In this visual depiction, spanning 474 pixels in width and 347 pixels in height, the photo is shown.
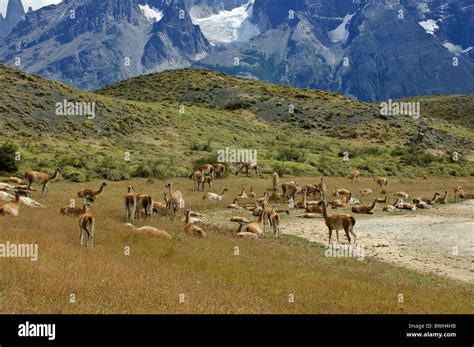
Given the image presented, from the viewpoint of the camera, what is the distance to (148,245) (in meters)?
16.2

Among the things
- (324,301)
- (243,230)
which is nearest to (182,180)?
(243,230)

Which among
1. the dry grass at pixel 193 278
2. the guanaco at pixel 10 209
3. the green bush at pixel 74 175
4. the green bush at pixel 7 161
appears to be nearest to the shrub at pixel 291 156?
the green bush at pixel 74 175

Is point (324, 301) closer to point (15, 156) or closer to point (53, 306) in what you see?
point (53, 306)

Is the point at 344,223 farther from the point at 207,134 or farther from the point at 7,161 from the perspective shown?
the point at 207,134

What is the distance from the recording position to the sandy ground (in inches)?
683

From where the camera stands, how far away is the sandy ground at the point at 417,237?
17.4 metres

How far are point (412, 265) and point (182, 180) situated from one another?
2439 centimetres

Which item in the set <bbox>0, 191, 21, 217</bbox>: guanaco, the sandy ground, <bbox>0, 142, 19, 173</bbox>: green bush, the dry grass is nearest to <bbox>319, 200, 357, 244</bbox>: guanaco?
the sandy ground

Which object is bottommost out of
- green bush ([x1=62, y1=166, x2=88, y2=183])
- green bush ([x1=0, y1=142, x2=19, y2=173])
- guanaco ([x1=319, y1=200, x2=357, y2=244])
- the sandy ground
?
the sandy ground

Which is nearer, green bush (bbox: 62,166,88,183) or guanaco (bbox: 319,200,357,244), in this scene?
guanaco (bbox: 319,200,357,244)

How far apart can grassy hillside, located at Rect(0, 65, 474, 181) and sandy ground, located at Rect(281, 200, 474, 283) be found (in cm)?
1829

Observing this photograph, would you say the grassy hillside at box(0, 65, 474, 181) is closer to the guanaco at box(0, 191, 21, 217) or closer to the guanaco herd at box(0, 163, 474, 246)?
the guanaco herd at box(0, 163, 474, 246)

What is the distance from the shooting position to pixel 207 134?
224 ft
